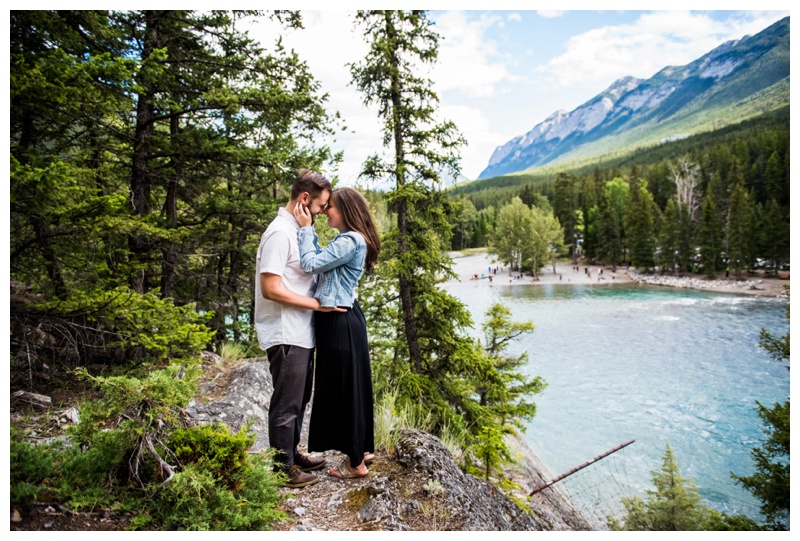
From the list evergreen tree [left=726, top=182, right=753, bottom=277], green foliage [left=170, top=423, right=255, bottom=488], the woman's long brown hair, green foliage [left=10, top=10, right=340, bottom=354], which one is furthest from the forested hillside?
green foliage [left=170, top=423, right=255, bottom=488]

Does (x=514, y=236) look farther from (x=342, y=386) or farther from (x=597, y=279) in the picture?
(x=342, y=386)

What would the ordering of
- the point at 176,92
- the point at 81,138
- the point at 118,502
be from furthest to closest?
the point at 176,92, the point at 81,138, the point at 118,502

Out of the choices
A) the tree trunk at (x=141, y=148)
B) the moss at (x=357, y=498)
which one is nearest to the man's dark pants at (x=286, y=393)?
the moss at (x=357, y=498)

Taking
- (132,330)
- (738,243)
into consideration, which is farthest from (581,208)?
(132,330)

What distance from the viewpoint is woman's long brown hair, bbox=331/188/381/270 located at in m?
3.06

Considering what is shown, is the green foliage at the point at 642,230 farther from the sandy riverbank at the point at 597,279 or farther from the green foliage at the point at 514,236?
the green foliage at the point at 514,236

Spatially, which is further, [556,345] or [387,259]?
[556,345]

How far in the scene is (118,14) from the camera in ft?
20.6

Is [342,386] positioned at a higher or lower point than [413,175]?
lower

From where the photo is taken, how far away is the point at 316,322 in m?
3.07

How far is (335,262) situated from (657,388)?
819 inches

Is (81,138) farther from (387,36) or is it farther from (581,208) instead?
(581,208)

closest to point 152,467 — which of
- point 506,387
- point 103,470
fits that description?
point 103,470

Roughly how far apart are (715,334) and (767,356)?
4369 millimetres
